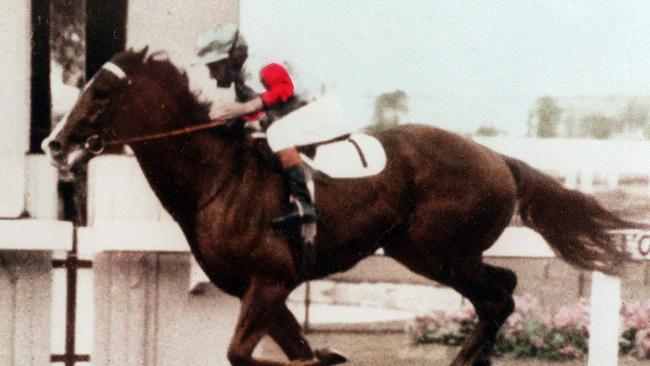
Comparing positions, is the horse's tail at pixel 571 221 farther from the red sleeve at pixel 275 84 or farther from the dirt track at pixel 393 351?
the red sleeve at pixel 275 84

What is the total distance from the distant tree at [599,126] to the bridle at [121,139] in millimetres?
2127

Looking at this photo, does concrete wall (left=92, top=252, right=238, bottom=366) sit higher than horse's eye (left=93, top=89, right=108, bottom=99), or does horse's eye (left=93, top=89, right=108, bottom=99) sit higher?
horse's eye (left=93, top=89, right=108, bottom=99)

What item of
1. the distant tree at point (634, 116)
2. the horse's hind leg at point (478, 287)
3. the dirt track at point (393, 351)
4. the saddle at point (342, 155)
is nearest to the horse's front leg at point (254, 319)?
the saddle at point (342, 155)

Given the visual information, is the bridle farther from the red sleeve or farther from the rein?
the red sleeve

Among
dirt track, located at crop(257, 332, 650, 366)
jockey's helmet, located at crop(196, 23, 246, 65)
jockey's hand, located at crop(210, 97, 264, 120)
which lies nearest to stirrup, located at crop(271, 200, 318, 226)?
jockey's hand, located at crop(210, 97, 264, 120)

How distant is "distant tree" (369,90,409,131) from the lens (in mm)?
5293

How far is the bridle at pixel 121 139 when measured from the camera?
420 cm

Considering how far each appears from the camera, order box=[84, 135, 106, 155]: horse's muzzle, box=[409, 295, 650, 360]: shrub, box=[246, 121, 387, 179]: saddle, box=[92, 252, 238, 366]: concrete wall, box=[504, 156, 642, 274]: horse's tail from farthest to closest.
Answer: box=[409, 295, 650, 360]: shrub < box=[92, 252, 238, 366]: concrete wall < box=[504, 156, 642, 274]: horse's tail < box=[246, 121, 387, 179]: saddle < box=[84, 135, 106, 155]: horse's muzzle

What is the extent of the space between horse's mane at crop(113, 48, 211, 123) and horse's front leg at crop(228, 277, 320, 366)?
0.72m

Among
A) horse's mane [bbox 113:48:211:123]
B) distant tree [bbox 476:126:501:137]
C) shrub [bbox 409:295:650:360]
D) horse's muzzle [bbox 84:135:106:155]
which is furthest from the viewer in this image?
shrub [bbox 409:295:650:360]

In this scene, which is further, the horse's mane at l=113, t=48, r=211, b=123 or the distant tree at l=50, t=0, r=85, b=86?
the distant tree at l=50, t=0, r=85, b=86

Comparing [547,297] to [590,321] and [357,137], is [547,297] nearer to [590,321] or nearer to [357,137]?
[590,321]

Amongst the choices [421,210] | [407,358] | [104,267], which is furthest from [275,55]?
[407,358]

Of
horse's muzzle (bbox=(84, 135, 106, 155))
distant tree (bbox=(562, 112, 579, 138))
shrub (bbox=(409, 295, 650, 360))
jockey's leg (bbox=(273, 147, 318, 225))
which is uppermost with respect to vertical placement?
distant tree (bbox=(562, 112, 579, 138))
